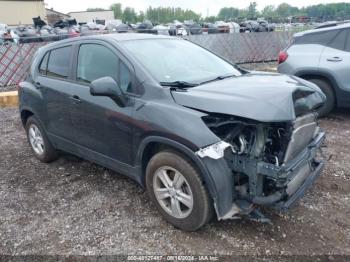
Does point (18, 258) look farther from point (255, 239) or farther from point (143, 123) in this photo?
point (255, 239)

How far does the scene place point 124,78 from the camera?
347cm

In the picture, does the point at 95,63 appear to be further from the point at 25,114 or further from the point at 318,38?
the point at 318,38

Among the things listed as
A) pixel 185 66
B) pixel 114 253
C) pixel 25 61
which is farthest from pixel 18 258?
pixel 25 61

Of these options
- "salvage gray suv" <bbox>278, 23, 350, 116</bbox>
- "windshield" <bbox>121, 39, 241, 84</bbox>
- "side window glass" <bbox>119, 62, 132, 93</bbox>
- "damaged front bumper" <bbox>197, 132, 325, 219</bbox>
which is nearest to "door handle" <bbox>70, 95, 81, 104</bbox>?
"side window glass" <bbox>119, 62, 132, 93</bbox>

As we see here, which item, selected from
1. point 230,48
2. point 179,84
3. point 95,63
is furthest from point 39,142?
point 230,48

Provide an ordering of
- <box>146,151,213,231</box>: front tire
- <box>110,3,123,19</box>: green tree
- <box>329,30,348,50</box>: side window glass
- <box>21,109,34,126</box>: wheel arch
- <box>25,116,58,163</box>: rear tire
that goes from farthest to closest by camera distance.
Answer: <box>110,3,123,19</box>: green tree, <box>329,30,348,50</box>: side window glass, <box>21,109,34,126</box>: wheel arch, <box>25,116,58,163</box>: rear tire, <box>146,151,213,231</box>: front tire

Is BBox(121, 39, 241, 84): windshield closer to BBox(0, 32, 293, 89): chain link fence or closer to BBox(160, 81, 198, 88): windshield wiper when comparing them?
BBox(160, 81, 198, 88): windshield wiper

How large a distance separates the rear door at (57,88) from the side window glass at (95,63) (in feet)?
0.75

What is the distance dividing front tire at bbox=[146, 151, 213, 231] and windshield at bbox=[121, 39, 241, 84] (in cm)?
81

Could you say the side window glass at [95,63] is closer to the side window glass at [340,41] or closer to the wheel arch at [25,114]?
the wheel arch at [25,114]

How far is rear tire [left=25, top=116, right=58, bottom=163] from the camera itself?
15.7ft

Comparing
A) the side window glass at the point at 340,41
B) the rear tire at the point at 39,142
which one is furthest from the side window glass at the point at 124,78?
the side window glass at the point at 340,41

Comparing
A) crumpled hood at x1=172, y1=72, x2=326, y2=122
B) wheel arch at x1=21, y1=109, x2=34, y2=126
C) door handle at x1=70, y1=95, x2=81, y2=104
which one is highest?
crumpled hood at x1=172, y1=72, x2=326, y2=122

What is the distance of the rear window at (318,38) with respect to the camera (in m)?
6.29
